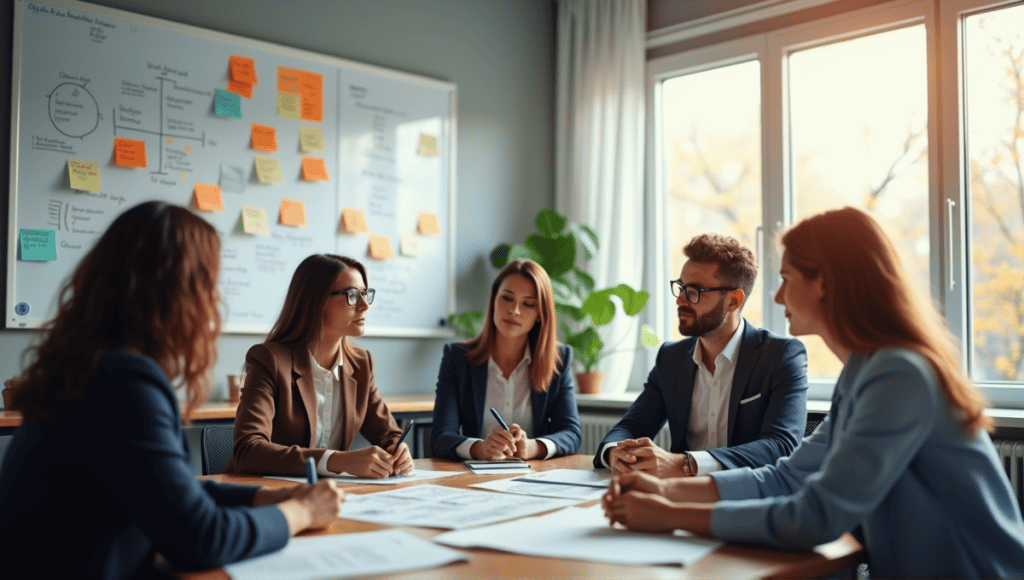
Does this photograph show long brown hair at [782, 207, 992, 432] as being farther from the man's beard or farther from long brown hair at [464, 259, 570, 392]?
long brown hair at [464, 259, 570, 392]

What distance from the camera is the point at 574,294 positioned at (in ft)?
13.8

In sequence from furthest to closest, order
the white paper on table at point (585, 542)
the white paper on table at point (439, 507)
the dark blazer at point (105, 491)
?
the white paper on table at point (439, 507) → the white paper on table at point (585, 542) → the dark blazer at point (105, 491)

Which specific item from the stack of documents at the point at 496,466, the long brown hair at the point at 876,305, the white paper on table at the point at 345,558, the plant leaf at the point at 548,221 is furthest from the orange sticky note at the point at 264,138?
the long brown hair at the point at 876,305

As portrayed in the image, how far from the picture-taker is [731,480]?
1.55 meters

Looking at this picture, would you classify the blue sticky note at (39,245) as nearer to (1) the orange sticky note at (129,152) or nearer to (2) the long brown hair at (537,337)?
(1) the orange sticky note at (129,152)

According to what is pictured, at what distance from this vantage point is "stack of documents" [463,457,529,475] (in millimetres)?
2075

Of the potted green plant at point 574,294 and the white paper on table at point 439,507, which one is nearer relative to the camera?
the white paper on table at point 439,507

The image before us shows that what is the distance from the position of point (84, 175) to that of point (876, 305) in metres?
2.88

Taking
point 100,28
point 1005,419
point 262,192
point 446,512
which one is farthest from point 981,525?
point 100,28

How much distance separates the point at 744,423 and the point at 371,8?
275 cm

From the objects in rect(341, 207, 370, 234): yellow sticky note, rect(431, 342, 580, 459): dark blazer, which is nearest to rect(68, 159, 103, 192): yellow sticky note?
rect(341, 207, 370, 234): yellow sticky note

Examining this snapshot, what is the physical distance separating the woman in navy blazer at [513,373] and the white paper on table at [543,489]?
0.70 m

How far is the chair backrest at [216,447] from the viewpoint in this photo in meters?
2.20

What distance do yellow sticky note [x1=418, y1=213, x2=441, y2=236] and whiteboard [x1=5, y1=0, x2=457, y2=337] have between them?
2 cm
